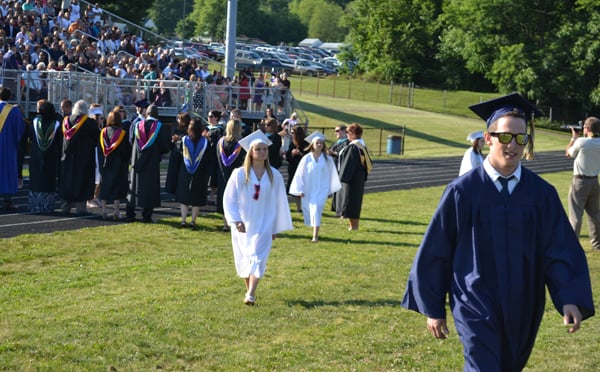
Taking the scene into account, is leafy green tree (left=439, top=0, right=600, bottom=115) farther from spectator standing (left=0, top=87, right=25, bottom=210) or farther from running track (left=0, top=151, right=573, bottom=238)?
spectator standing (left=0, top=87, right=25, bottom=210)

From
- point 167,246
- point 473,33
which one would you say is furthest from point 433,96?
point 167,246

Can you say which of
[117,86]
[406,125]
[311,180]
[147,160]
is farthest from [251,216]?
[406,125]

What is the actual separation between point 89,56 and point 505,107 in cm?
2471

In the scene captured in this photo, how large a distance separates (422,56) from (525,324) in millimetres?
69297

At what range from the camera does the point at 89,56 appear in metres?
29.2

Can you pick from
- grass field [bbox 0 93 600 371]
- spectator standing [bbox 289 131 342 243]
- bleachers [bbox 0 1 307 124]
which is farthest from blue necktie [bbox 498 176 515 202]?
bleachers [bbox 0 1 307 124]

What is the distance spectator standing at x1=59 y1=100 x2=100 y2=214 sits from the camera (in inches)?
652

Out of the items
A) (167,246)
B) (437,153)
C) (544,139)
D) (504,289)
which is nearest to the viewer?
(504,289)

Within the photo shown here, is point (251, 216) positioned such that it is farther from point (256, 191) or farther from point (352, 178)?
point (352, 178)

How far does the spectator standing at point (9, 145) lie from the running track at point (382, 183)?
0.42 metres

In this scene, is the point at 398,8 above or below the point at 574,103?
above

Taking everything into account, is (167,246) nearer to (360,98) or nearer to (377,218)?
(377,218)

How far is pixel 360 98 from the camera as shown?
215ft

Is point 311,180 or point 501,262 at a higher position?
point 501,262
